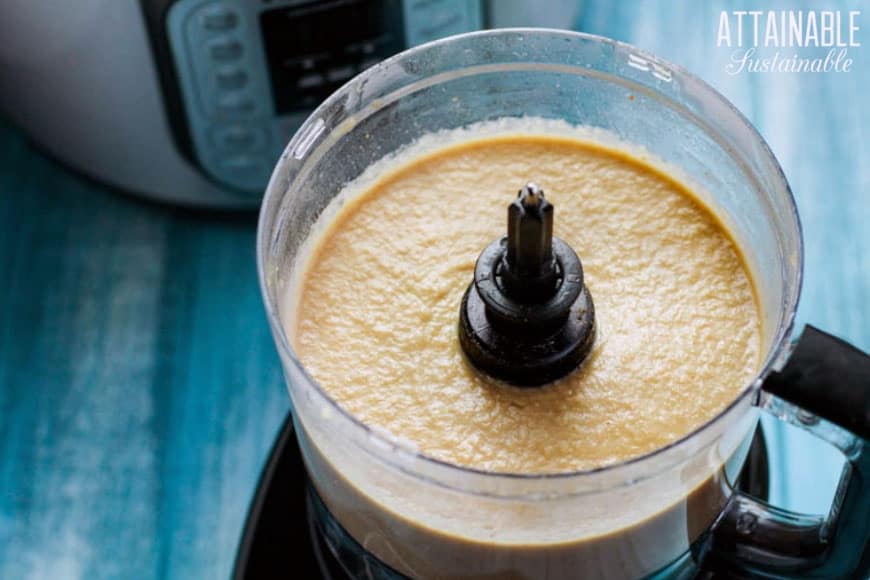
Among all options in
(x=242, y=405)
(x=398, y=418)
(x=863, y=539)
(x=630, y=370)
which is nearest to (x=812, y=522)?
(x=863, y=539)

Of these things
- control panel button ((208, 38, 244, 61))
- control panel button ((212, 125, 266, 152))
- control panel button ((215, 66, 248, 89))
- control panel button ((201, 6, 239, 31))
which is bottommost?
control panel button ((212, 125, 266, 152))

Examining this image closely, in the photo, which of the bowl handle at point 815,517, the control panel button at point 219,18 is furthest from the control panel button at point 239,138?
the bowl handle at point 815,517

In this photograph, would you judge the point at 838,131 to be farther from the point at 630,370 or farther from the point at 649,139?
the point at 630,370

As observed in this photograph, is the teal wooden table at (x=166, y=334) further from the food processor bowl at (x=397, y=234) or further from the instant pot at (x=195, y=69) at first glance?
the food processor bowl at (x=397, y=234)

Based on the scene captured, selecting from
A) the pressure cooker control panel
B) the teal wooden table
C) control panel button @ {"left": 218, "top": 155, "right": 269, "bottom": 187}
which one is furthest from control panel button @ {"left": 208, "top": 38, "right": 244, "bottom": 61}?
the teal wooden table

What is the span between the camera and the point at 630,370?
26.2 inches

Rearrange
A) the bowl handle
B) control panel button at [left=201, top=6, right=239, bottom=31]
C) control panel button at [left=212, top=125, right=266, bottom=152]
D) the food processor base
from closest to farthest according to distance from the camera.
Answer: the bowl handle
the food processor base
control panel button at [left=201, top=6, right=239, bottom=31]
control panel button at [left=212, top=125, right=266, bottom=152]

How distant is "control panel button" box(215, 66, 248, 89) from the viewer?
3.22ft

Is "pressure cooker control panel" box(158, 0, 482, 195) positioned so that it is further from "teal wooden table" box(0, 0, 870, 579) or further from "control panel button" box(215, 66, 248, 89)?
"teal wooden table" box(0, 0, 870, 579)

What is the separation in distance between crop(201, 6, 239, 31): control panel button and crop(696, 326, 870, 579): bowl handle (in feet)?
1.66

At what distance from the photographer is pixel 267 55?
0.97 metres

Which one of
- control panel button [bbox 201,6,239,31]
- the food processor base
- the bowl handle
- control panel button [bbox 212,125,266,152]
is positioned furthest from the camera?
control panel button [bbox 212,125,266,152]

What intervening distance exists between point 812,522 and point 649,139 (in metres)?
0.24

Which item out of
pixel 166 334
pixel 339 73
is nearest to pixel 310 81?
pixel 339 73
